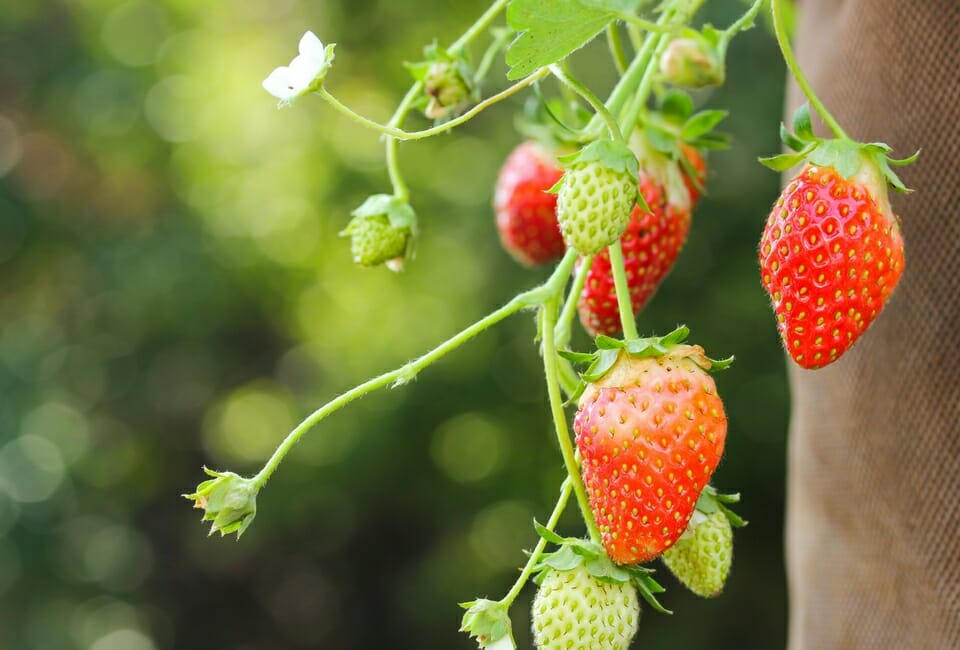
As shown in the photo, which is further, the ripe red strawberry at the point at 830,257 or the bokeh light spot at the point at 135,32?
the bokeh light spot at the point at 135,32

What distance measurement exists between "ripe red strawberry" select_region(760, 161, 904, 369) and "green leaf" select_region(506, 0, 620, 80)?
0.09m

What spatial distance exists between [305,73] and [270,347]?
2.68 metres

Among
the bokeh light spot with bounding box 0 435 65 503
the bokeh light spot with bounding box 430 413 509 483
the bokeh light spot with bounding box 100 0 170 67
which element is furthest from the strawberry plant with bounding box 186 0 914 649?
the bokeh light spot with bounding box 100 0 170 67

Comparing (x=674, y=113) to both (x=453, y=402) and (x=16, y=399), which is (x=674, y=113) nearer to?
(x=453, y=402)

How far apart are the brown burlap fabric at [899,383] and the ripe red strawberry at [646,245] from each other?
0.09m

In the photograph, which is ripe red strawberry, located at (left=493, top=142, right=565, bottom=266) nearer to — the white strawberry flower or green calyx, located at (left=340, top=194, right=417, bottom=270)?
green calyx, located at (left=340, top=194, right=417, bottom=270)

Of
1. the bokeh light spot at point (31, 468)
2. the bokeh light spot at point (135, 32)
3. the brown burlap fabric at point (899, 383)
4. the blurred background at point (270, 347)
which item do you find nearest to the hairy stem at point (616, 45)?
the brown burlap fabric at point (899, 383)

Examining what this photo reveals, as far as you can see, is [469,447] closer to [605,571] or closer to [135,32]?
[135,32]

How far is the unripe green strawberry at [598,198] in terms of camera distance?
33 centimetres

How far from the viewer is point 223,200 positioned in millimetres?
2842

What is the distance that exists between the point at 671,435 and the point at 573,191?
8 cm

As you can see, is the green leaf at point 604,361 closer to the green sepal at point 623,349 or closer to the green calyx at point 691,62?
the green sepal at point 623,349

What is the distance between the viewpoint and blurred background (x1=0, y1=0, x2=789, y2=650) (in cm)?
252

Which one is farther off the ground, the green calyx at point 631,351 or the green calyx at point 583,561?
the green calyx at point 631,351
